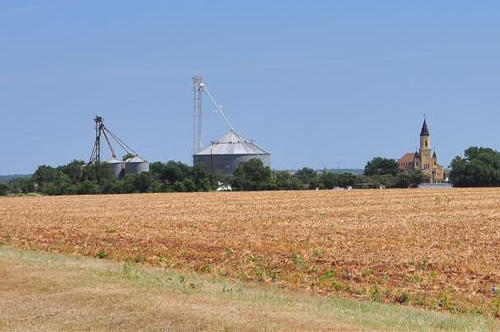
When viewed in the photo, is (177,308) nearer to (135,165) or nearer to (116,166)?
(116,166)

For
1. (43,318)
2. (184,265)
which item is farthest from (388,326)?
(184,265)

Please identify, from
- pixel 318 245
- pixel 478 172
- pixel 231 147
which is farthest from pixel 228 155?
pixel 318 245

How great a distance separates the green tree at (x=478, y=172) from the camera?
148m

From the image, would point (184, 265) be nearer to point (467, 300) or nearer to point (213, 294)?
point (213, 294)

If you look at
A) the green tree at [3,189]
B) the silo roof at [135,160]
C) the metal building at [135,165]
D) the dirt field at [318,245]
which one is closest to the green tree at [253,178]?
the metal building at [135,165]

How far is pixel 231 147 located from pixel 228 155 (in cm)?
323

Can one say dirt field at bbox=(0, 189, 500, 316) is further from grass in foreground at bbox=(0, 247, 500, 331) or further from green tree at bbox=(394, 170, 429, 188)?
green tree at bbox=(394, 170, 429, 188)

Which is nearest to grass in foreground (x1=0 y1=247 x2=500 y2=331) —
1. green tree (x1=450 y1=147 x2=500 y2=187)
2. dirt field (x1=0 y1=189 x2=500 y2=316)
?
dirt field (x1=0 y1=189 x2=500 y2=316)

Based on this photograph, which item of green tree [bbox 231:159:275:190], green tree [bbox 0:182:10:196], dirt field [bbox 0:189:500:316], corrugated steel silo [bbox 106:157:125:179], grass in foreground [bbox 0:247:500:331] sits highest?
corrugated steel silo [bbox 106:157:125:179]

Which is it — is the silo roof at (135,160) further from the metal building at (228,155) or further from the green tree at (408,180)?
the green tree at (408,180)

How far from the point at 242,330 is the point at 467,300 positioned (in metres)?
6.09

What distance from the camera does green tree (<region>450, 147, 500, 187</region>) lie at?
484ft

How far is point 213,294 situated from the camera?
689 inches

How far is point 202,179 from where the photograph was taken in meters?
125
